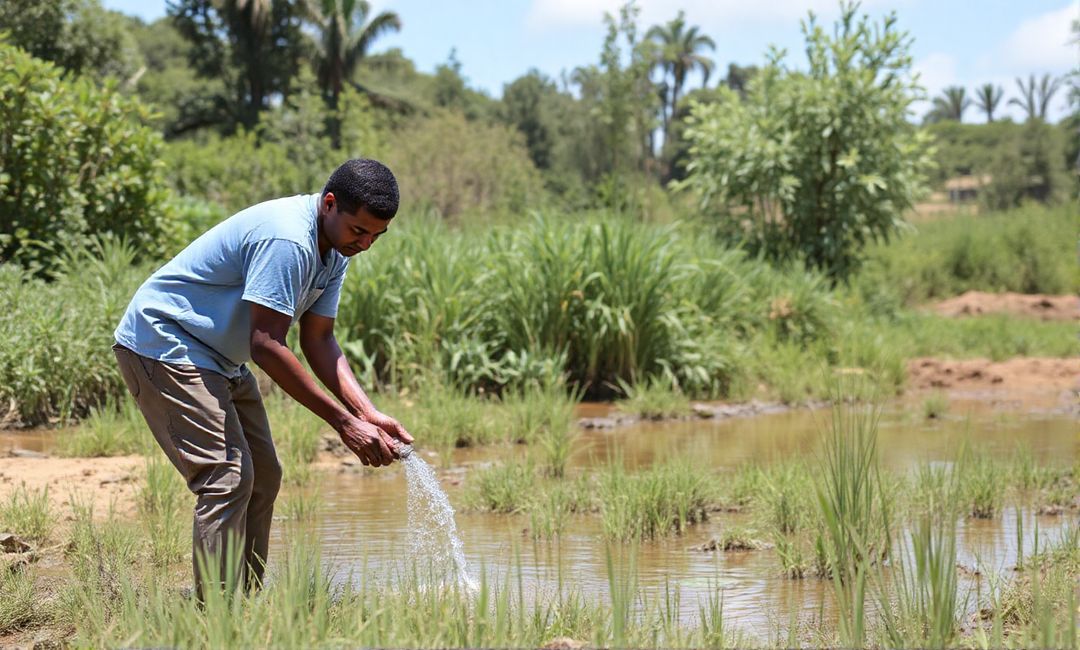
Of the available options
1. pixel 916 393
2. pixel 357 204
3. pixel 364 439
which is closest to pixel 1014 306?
pixel 916 393

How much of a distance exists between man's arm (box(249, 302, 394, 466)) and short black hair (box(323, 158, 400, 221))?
1.40 feet

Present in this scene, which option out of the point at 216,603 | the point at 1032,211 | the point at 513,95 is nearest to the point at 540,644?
the point at 216,603

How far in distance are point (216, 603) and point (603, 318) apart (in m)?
7.88

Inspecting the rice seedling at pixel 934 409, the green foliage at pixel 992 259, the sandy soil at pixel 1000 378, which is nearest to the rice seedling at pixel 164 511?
the rice seedling at pixel 934 409

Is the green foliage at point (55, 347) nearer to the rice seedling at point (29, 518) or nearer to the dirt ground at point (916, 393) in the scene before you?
the dirt ground at point (916, 393)

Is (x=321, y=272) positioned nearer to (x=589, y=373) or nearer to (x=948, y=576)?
(x=948, y=576)

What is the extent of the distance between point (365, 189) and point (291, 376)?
644 mm

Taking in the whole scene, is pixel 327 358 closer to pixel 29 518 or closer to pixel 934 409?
pixel 29 518

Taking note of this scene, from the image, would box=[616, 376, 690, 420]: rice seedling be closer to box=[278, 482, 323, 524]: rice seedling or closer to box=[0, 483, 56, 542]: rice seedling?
box=[278, 482, 323, 524]: rice seedling

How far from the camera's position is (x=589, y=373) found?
1120 centimetres

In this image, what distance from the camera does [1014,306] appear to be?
65.7ft

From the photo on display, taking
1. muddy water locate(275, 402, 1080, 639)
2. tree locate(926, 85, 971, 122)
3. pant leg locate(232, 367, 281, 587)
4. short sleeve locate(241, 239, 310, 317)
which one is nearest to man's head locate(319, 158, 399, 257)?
short sleeve locate(241, 239, 310, 317)

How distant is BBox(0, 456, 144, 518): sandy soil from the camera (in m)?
6.30

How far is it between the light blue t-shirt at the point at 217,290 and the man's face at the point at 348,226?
59mm
